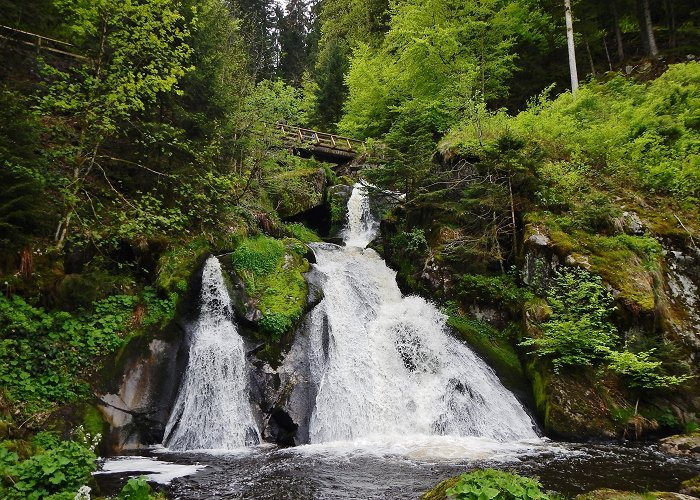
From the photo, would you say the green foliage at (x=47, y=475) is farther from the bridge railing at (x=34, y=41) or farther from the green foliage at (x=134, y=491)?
the bridge railing at (x=34, y=41)

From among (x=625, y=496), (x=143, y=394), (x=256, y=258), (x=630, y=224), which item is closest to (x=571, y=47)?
(x=630, y=224)

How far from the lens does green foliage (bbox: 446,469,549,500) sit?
3.63m

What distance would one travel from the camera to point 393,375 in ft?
36.0

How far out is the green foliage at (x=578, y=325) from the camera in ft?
31.8

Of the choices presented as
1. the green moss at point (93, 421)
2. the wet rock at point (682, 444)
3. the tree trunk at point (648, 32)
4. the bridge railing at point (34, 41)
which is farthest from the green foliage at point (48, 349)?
the tree trunk at point (648, 32)

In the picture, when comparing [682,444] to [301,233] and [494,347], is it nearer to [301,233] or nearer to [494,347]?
[494,347]

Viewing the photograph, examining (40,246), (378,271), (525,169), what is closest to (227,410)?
(40,246)

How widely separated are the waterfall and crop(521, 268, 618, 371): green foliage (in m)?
1.65

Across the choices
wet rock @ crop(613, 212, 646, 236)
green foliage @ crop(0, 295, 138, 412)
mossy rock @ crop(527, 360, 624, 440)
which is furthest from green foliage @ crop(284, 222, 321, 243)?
wet rock @ crop(613, 212, 646, 236)

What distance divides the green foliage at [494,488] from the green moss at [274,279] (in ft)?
24.5

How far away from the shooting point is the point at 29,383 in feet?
25.2

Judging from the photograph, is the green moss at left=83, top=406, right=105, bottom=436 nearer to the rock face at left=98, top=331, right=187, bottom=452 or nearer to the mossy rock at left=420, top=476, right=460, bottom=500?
the rock face at left=98, top=331, right=187, bottom=452

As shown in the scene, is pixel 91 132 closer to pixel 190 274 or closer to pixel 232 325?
pixel 190 274

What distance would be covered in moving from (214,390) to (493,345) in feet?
24.9
